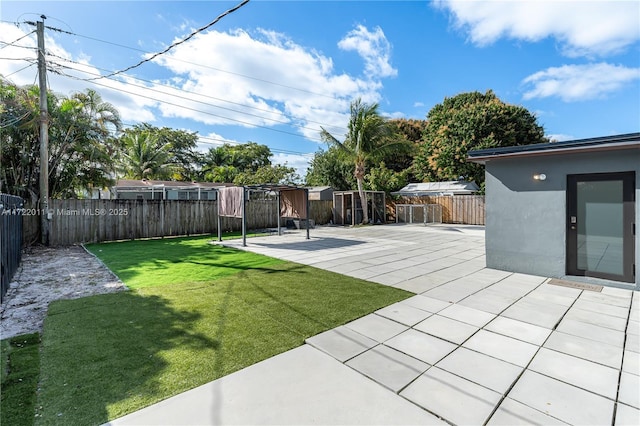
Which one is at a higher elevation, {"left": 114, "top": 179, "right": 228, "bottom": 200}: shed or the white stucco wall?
{"left": 114, "top": 179, "right": 228, "bottom": 200}: shed

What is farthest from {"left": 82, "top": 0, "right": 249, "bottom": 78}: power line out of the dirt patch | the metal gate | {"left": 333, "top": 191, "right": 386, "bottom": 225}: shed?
the metal gate

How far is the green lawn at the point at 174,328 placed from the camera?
6.83 ft

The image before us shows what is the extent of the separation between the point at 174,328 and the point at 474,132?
1916 cm

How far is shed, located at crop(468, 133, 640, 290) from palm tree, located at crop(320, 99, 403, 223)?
9757 mm

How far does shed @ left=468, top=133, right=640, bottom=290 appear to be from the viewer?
15.1 feet

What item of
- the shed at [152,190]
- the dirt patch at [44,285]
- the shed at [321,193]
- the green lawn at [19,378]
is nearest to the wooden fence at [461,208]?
the shed at [321,193]

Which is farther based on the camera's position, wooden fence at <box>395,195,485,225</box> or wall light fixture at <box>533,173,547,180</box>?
wooden fence at <box>395,195,485,225</box>

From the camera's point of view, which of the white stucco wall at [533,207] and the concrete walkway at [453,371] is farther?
the white stucco wall at [533,207]

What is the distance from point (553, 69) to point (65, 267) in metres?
19.1

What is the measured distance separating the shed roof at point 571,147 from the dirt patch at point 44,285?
6.85 meters

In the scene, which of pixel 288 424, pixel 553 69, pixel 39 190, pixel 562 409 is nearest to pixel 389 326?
pixel 562 409

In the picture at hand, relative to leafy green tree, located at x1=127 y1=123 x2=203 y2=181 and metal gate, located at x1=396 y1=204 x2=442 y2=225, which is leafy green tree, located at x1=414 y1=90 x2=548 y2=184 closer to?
metal gate, located at x1=396 y1=204 x2=442 y2=225

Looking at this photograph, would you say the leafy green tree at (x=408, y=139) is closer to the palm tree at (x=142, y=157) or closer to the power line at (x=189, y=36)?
the palm tree at (x=142, y=157)

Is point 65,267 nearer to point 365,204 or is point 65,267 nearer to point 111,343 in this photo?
point 111,343
